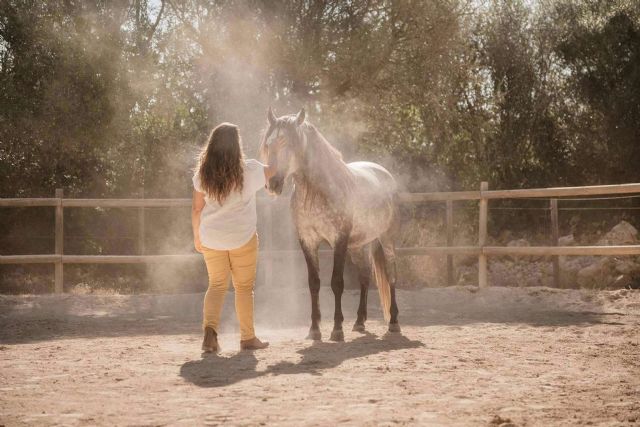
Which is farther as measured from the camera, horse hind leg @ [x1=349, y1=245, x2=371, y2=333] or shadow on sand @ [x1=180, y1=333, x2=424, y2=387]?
horse hind leg @ [x1=349, y1=245, x2=371, y2=333]

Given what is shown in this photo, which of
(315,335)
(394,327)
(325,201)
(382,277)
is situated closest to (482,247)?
(382,277)

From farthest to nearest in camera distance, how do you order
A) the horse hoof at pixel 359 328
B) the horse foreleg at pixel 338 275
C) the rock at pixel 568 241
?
1. the rock at pixel 568 241
2. the horse hoof at pixel 359 328
3. the horse foreleg at pixel 338 275

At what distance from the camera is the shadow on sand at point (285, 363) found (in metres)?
4.28

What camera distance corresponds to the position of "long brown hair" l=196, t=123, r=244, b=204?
4.97 metres

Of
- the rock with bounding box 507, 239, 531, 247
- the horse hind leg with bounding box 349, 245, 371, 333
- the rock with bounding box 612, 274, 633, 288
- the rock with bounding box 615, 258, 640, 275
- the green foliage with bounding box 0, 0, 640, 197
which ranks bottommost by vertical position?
the rock with bounding box 612, 274, 633, 288

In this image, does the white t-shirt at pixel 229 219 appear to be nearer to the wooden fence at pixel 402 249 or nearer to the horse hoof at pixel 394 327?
the horse hoof at pixel 394 327

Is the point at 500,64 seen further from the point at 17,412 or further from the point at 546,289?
the point at 17,412

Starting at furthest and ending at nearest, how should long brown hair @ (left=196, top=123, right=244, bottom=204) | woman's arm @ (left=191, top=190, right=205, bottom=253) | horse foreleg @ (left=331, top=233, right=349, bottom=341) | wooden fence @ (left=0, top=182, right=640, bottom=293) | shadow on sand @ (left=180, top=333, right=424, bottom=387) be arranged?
1. wooden fence @ (left=0, top=182, right=640, bottom=293)
2. horse foreleg @ (left=331, top=233, right=349, bottom=341)
3. woman's arm @ (left=191, top=190, right=205, bottom=253)
4. long brown hair @ (left=196, top=123, right=244, bottom=204)
5. shadow on sand @ (left=180, top=333, right=424, bottom=387)

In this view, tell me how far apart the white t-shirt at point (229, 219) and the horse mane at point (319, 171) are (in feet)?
3.25

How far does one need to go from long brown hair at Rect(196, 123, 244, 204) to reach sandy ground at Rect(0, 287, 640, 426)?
119 cm

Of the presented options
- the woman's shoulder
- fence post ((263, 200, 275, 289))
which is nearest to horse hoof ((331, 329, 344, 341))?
the woman's shoulder

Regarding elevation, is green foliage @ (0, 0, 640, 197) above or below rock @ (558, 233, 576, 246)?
above

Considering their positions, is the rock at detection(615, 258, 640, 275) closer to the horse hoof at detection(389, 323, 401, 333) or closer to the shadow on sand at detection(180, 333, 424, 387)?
the horse hoof at detection(389, 323, 401, 333)

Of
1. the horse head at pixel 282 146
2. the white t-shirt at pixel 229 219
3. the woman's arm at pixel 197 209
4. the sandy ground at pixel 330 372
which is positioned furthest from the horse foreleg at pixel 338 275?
the woman's arm at pixel 197 209
